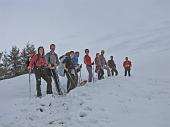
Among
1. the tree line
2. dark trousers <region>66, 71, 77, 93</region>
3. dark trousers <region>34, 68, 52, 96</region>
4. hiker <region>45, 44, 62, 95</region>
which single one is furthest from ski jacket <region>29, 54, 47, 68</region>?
the tree line

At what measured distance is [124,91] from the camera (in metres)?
18.7

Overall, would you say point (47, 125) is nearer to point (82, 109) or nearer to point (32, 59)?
point (82, 109)

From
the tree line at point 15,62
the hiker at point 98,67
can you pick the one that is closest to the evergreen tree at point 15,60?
the tree line at point 15,62

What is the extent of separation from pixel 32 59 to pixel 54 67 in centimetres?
110

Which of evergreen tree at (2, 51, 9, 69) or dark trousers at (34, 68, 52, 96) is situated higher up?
evergreen tree at (2, 51, 9, 69)

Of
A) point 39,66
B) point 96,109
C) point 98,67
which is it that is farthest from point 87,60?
Answer: point 96,109

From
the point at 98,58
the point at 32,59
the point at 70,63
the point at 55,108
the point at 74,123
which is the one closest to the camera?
the point at 74,123

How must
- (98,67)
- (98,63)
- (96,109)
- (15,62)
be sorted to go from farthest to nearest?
(15,62), (98,67), (98,63), (96,109)

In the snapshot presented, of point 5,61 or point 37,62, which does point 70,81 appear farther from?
point 5,61

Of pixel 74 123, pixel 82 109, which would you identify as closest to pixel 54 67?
pixel 82 109

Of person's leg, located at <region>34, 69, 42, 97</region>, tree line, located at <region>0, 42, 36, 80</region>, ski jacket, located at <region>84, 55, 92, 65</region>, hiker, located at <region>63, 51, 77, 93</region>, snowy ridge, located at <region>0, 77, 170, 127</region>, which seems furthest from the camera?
tree line, located at <region>0, 42, 36, 80</region>

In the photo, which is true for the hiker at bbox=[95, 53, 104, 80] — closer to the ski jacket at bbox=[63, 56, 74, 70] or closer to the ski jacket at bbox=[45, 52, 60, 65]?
the ski jacket at bbox=[63, 56, 74, 70]

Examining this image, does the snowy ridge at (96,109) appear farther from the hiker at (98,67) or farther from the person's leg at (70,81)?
the hiker at (98,67)

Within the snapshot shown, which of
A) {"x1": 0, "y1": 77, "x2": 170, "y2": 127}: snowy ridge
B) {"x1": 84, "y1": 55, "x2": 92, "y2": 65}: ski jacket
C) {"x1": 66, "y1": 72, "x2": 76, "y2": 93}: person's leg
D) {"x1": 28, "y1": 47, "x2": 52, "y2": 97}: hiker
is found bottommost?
{"x1": 0, "y1": 77, "x2": 170, "y2": 127}: snowy ridge
